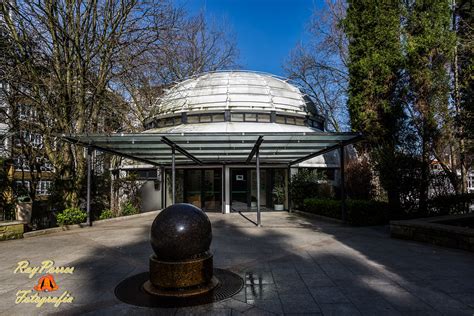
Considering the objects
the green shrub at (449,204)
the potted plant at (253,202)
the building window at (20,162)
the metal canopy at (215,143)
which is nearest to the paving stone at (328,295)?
the metal canopy at (215,143)

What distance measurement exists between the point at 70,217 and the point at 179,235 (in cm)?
939

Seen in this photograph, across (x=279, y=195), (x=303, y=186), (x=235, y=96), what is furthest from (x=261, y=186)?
(x=235, y=96)

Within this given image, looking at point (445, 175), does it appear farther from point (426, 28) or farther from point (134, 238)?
point (134, 238)

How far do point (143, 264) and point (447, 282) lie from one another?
5.93 metres

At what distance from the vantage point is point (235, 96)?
20719 mm

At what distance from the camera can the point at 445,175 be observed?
1396cm

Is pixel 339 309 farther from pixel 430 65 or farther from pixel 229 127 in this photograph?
pixel 229 127

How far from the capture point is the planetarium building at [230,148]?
46.4ft

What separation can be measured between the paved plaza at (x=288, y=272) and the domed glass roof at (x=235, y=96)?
11570mm

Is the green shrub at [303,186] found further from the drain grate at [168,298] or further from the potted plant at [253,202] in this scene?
the drain grate at [168,298]

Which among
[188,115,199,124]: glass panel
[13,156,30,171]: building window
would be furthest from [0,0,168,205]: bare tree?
[188,115,199,124]: glass panel

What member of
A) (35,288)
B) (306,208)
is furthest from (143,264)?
(306,208)

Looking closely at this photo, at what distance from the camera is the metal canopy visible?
10.6 metres

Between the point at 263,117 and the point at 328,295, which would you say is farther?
the point at 263,117
